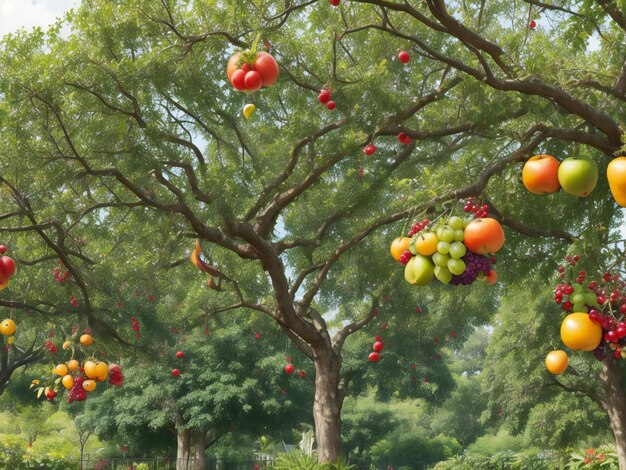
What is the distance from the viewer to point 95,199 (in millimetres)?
14930

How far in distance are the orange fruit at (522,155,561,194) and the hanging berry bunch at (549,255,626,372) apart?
625 mm

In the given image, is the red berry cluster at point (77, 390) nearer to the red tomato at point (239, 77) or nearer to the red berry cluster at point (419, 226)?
the red tomato at point (239, 77)

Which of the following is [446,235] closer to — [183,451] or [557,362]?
[557,362]

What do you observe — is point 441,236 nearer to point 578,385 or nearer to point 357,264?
point 357,264

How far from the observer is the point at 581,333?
145 inches

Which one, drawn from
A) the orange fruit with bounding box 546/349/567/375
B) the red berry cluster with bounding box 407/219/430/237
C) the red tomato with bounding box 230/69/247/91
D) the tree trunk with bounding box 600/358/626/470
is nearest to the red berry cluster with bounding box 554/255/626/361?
the orange fruit with bounding box 546/349/567/375

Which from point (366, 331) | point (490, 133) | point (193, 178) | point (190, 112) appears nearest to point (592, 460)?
point (490, 133)

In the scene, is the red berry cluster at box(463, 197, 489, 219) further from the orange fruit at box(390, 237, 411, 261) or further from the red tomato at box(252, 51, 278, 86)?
the red tomato at box(252, 51, 278, 86)

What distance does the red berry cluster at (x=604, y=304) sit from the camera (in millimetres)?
3744

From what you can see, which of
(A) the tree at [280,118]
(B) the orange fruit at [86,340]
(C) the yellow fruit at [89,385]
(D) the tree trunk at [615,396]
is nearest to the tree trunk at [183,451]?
(A) the tree at [280,118]

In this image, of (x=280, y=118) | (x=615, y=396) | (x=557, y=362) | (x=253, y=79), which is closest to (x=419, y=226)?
(x=557, y=362)

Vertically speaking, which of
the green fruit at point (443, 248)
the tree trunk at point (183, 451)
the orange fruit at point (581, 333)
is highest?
the tree trunk at point (183, 451)

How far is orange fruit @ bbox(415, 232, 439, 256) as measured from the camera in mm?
3629

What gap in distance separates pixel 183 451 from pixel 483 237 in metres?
27.1
